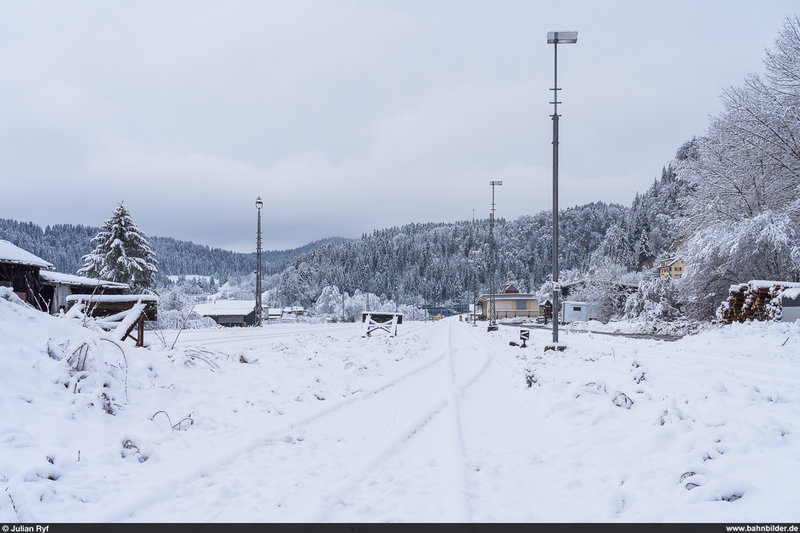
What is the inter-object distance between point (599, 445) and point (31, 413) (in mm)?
6095

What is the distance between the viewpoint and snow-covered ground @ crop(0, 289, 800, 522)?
3270 millimetres

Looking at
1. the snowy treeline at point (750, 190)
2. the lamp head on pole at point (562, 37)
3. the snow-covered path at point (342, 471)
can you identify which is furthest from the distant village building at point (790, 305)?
the snow-covered path at point (342, 471)

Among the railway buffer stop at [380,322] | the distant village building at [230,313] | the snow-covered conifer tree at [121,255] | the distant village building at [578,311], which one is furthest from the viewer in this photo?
the distant village building at [230,313]

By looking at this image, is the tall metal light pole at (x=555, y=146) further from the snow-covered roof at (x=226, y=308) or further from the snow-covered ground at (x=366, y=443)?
the snow-covered roof at (x=226, y=308)

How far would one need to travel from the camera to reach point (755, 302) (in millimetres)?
14453

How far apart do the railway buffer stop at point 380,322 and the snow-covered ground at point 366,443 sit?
984cm

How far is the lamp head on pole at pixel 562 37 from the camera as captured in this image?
12.8 m

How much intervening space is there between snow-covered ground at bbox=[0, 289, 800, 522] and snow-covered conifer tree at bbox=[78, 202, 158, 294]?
37541 millimetres

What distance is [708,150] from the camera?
75.6 feet

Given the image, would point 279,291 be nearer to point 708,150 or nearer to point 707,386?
point 708,150

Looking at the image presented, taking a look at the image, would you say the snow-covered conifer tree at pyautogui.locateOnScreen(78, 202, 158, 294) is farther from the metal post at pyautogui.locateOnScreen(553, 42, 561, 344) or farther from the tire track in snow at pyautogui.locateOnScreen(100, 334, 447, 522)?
the tire track in snow at pyautogui.locateOnScreen(100, 334, 447, 522)

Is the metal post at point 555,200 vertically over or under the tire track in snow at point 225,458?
over

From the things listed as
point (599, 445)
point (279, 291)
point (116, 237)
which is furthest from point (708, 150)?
point (279, 291)

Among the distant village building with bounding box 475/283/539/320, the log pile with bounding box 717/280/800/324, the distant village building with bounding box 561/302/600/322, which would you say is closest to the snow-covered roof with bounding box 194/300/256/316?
the distant village building with bounding box 561/302/600/322
